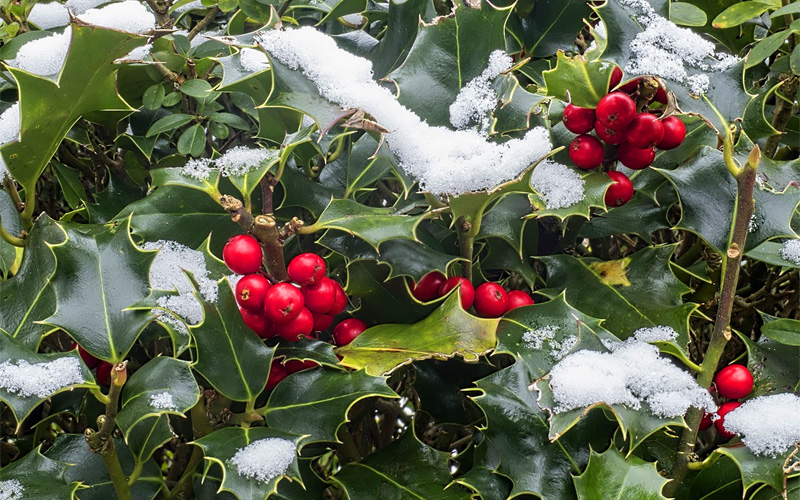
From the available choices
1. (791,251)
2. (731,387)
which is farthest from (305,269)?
(791,251)

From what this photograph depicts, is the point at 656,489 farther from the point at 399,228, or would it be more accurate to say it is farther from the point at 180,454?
the point at 180,454

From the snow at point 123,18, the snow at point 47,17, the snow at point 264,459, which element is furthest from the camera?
the snow at point 47,17

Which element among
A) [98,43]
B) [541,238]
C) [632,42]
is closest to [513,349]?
[541,238]

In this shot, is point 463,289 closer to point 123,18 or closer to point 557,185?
point 557,185

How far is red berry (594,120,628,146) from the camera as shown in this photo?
109 cm

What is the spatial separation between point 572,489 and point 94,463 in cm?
68

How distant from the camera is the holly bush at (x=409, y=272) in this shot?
0.98 metres

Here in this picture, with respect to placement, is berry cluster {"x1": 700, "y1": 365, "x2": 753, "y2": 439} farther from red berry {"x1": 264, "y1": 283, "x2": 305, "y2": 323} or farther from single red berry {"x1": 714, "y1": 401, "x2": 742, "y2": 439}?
red berry {"x1": 264, "y1": 283, "x2": 305, "y2": 323}

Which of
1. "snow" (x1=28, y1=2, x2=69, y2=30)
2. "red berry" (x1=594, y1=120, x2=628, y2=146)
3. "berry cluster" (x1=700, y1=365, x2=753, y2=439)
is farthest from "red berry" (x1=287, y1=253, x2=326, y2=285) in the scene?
"snow" (x1=28, y1=2, x2=69, y2=30)

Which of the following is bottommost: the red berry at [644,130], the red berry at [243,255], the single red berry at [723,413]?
the single red berry at [723,413]

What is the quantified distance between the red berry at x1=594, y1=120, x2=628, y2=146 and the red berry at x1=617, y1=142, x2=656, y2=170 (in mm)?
19

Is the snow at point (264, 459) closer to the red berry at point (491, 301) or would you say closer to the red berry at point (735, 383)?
the red berry at point (491, 301)

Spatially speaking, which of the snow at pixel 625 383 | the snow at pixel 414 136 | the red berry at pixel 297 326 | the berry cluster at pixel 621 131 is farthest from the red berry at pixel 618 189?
the red berry at pixel 297 326

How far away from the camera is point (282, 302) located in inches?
38.7
